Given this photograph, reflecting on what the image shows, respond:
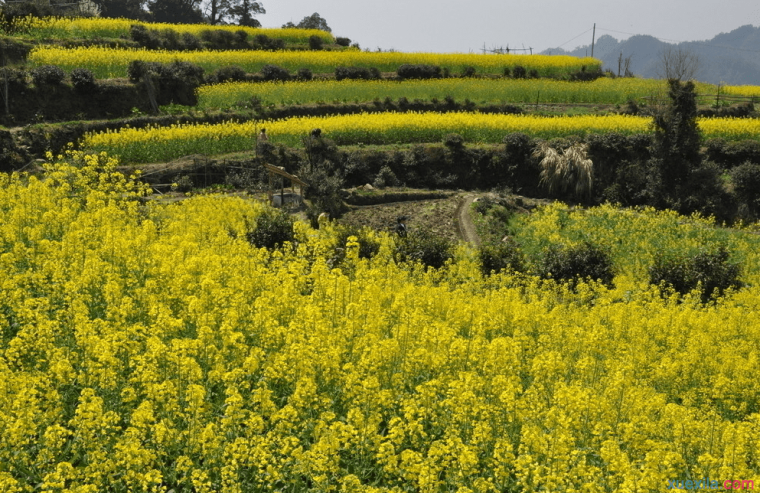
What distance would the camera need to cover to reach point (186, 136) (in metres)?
31.2

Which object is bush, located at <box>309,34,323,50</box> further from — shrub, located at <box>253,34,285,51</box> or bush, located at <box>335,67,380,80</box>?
bush, located at <box>335,67,380,80</box>

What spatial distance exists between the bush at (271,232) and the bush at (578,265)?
7674mm

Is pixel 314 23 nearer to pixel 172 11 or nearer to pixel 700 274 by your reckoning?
pixel 172 11

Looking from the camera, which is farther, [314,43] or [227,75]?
[314,43]

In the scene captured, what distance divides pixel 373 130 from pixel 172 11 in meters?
43.3

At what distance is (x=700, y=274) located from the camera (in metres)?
18.8

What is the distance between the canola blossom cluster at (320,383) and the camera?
657 cm

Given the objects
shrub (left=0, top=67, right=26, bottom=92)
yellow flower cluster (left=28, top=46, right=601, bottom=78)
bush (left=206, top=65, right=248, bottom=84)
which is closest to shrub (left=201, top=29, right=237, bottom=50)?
yellow flower cluster (left=28, top=46, right=601, bottom=78)

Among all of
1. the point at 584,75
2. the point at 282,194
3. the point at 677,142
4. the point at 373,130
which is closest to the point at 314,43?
the point at 584,75

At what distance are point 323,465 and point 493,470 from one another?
203 cm

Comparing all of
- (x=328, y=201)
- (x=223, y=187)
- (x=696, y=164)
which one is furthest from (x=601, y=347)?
(x=696, y=164)

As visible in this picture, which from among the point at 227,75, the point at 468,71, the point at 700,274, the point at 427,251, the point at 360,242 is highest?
the point at 468,71

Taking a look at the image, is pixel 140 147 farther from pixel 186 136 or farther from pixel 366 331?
pixel 366 331

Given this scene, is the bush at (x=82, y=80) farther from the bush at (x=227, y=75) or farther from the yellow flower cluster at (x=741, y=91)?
the yellow flower cluster at (x=741, y=91)
